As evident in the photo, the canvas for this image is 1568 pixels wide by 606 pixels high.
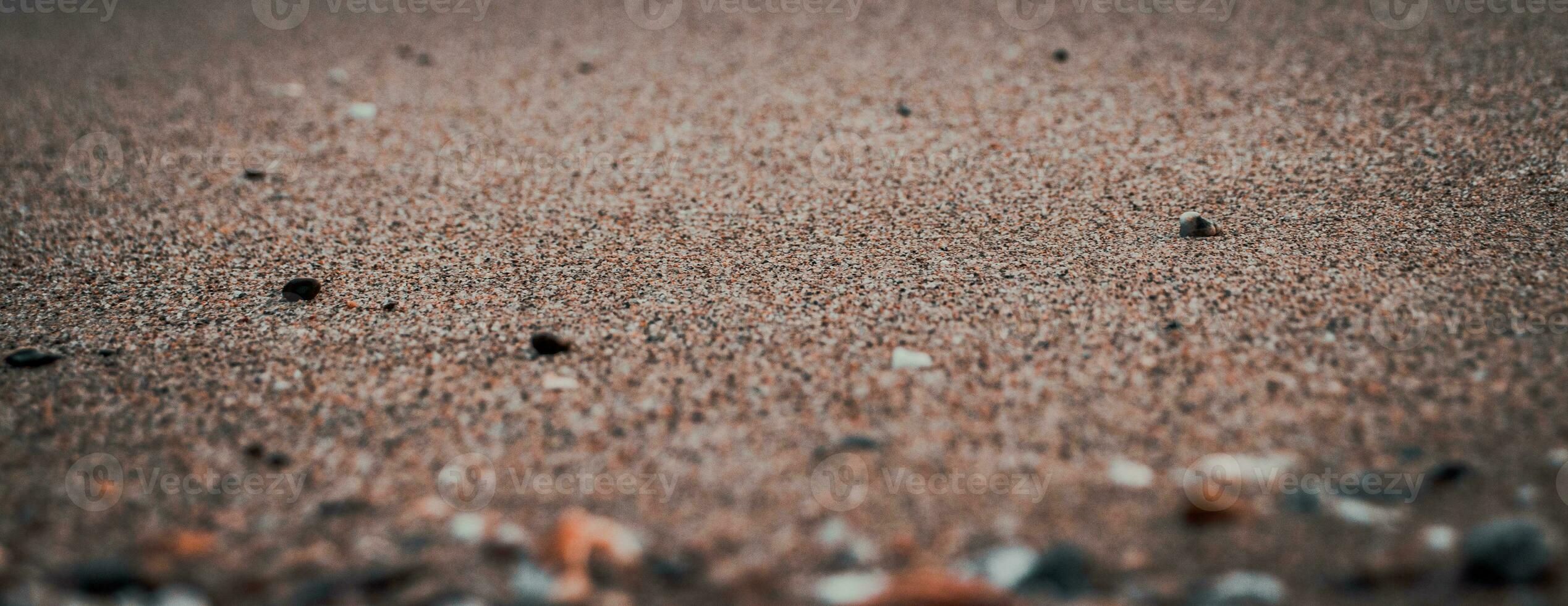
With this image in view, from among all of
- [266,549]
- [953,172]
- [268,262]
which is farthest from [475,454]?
[953,172]

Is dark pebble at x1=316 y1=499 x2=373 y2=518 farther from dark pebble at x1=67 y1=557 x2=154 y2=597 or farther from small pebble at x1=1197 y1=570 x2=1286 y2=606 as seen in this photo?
small pebble at x1=1197 y1=570 x2=1286 y2=606

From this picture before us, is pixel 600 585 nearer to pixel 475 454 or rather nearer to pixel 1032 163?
pixel 475 454

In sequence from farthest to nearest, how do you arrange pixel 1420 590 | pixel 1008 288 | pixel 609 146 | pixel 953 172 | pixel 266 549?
pixel 609 146 < pixel 953 172 < pixel 1008 288 < pixel 266 549 < pixel 1420 590

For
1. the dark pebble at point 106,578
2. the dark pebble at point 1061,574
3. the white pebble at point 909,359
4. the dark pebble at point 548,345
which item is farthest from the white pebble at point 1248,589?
the dark pebble at point 106,578

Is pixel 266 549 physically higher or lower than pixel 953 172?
lower

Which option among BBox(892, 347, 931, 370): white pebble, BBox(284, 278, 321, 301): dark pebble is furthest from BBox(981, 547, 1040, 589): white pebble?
BBox(284, 278, 321, 301): dark pebble

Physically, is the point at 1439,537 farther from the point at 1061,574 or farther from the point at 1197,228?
the point at 1197,228

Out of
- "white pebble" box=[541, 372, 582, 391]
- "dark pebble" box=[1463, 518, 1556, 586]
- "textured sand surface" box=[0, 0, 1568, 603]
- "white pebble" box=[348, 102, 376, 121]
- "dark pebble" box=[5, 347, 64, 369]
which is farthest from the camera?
"white pebble" box=[348, 102, 376, 121]
